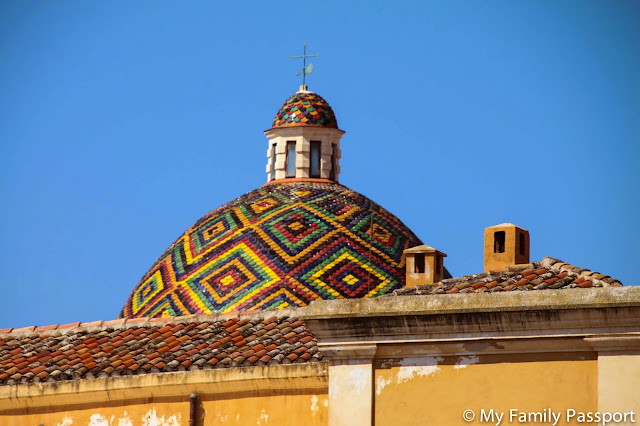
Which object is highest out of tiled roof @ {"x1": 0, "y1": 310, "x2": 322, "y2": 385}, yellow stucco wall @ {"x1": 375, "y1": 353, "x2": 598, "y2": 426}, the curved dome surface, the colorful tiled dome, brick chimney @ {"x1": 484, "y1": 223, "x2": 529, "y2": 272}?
the colorful tiled dome

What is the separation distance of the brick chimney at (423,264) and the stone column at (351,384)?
4353 millimetres

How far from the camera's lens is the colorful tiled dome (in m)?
25.8

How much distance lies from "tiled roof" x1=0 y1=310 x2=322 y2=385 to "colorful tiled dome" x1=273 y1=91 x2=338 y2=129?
10.2 meters

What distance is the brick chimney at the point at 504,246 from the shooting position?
14.7 metres

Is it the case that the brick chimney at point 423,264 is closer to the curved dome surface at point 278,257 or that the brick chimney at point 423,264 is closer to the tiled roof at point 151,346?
the tiled roof at point 151,346

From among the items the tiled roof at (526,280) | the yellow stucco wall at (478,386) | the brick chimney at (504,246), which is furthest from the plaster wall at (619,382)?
the brick chimney at (504,246)

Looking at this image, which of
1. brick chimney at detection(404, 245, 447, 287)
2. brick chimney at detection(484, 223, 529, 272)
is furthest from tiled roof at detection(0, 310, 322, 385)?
brick chimney at detection(404, 245, 447, 287)

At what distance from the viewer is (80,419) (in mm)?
14055

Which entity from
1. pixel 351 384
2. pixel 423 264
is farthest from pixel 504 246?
pixel 351 384

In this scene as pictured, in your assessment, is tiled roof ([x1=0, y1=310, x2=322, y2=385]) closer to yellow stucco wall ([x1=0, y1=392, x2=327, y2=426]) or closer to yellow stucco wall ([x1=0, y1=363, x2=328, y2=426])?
yellow stucco wall ([x1=0, y1=363, x2=328, y2=426])

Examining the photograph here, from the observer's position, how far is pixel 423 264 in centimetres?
1755

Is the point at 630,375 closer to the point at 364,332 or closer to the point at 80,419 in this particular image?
the point at 364,332

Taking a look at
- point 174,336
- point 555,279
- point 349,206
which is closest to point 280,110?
point 349,206

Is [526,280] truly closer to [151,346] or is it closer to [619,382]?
[619,382]
